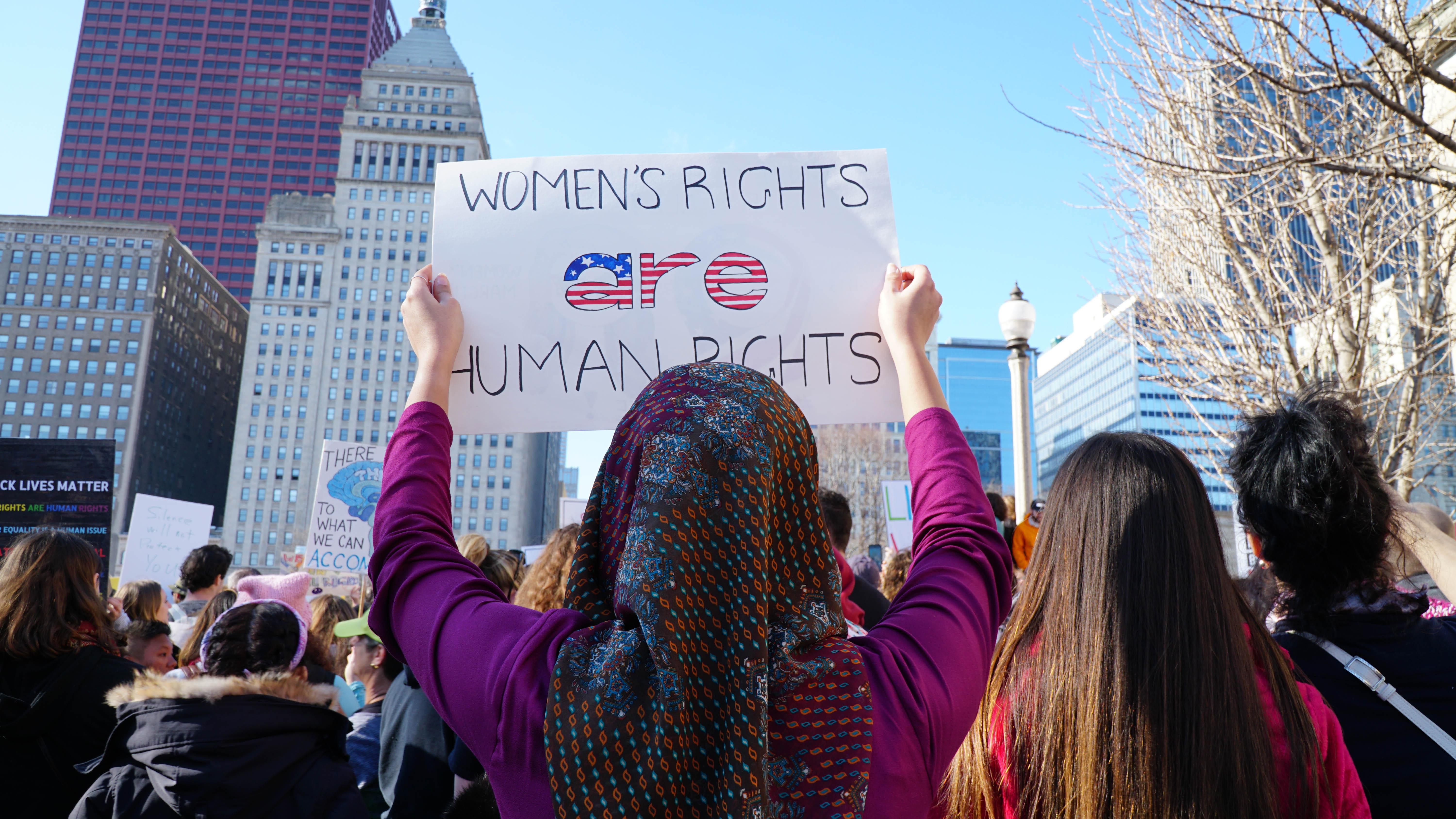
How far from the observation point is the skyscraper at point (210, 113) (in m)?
136

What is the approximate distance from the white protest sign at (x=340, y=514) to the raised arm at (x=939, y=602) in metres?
7.81

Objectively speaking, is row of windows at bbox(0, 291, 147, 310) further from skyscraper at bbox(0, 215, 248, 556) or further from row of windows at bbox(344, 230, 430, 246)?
row of windows at bbox(344, 230, 430, 246)

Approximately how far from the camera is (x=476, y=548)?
14.6 ft

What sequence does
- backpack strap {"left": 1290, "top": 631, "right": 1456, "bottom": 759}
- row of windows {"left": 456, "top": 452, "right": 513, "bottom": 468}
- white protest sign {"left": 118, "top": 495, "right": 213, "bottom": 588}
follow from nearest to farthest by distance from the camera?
backpack strap {"left": 1290, "top": 631, "right": 1456, "bottom": 759}
white protest sign {"left": 118, "top": 495, "right": 213, "bottom": 588}
row of windows {"left": 456, "top": 452, "right": 513, "bottom": 468}

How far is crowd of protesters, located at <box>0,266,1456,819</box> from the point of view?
1.05 m

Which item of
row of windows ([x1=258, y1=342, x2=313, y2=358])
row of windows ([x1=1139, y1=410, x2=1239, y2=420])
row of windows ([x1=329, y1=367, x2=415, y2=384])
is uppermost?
row of windows ([x1=258, y1=342, x2=313, y2=358])

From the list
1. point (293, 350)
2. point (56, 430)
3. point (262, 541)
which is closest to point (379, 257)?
point (293, 350)

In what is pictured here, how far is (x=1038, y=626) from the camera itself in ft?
5.32

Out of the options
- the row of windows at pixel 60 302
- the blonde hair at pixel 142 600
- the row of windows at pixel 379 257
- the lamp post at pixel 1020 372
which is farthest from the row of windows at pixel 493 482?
the blonde hair at pixel 142 600

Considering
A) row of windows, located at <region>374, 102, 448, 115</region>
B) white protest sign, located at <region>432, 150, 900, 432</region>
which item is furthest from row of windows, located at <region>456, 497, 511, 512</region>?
white protest sign, located at <region>432, 150, 900, 432</region>

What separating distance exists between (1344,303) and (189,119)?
160 metres

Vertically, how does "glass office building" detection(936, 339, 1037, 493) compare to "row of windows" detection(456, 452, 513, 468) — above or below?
above

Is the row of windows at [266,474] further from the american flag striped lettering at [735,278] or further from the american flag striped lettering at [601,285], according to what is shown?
the american flag striped lettering at [735,278]

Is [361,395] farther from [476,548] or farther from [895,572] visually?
[476,548]
